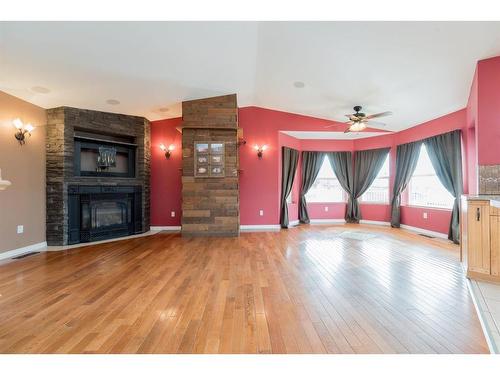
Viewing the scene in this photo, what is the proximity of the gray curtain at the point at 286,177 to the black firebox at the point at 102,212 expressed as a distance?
372 cm

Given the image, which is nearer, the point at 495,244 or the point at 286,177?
the point at 495,244

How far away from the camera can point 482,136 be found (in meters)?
3.45

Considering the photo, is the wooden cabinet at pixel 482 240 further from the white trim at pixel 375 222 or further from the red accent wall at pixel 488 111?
the white trim at pixel 375 222

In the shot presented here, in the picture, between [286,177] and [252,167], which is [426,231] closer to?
[286,177]

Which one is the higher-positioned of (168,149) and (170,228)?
(168,149)

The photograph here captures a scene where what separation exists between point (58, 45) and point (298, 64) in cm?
349

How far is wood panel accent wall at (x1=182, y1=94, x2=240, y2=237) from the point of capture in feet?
18.0

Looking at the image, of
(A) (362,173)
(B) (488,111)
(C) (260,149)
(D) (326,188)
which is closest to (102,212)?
(C) (260,149)

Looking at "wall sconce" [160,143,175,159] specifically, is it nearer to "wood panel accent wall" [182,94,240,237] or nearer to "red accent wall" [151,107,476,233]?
"red accent wall" [151,107,476,233]

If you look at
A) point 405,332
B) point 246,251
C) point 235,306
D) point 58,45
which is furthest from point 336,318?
point 58,45

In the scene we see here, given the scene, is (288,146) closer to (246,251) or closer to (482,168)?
(246,251)

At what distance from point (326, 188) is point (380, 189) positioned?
1.56m

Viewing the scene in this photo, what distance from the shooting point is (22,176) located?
14.0ft

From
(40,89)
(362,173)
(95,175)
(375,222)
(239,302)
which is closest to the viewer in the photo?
(239,302)
